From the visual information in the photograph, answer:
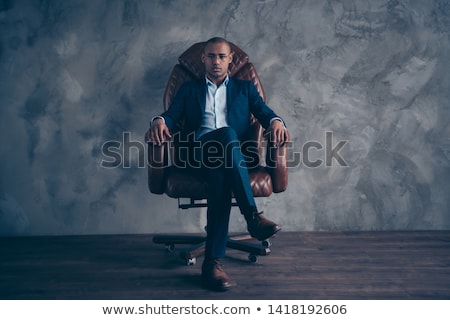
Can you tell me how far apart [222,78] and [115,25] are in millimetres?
962

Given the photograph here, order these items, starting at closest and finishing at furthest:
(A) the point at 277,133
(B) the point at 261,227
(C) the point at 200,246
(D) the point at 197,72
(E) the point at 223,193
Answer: (B) the point at 261,227
(E) the point at 223,193
(A) the point at 277,133
(C) the point at 200,246
(D) the point at 197,72

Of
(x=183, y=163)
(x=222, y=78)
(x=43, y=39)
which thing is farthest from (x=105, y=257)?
(x=43, y=39)

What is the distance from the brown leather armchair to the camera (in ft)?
7.00

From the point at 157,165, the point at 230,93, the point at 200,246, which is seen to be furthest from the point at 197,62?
the point at 200,246

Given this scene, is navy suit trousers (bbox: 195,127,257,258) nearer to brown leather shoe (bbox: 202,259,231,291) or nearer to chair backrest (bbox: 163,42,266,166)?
brown leather shoe (bbox: 202,259,231,291)

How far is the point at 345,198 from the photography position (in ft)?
9.66

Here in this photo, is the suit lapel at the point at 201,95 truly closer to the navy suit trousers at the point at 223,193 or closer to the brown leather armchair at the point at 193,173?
the brown leather armchair at the point at 193,173

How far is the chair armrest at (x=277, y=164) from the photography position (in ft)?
7.12

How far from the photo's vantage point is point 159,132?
2.10 metres

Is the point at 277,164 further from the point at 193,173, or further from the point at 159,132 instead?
Answer: the point at 159,132

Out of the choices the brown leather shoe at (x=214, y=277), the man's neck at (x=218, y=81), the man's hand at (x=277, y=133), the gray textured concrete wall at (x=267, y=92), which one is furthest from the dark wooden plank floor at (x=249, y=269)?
the man's neck at (x=218, y=81)

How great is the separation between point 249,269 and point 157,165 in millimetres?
727

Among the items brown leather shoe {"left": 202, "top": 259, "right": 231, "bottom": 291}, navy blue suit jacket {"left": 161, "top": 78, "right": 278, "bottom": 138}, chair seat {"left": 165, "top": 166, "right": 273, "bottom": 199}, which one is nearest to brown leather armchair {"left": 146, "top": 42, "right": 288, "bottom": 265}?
chair seat {"left": 165, "top": 166, "right": 273, "bottom": 199}
